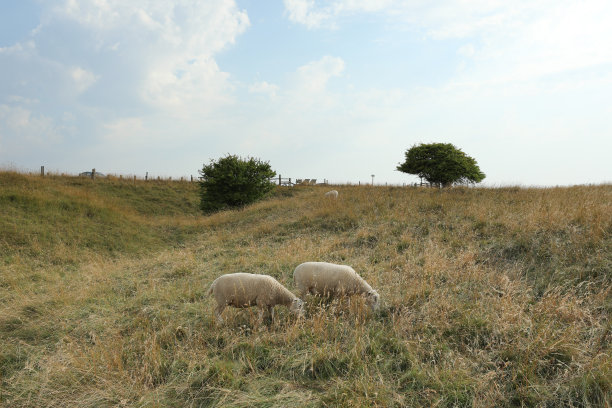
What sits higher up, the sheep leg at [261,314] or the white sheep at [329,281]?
the white sheep at [329,281]

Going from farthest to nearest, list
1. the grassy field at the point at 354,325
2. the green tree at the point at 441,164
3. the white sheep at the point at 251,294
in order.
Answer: the green tree at the point at 441,164
the white sheep at the point at 251,294
the grassy field at the point at 354,325

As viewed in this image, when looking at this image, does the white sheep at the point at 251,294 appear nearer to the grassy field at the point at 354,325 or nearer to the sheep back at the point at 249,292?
the sheep back at the point at 249,292

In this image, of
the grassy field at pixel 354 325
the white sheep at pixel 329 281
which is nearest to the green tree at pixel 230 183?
the grassy field at pixel 354 325

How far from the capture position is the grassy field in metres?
3.33

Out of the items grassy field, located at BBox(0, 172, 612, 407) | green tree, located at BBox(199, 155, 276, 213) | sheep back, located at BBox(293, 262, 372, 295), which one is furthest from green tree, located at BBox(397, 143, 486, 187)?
sheep back, located at BBox(293, 262, 372, 295)

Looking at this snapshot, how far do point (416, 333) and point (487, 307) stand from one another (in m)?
1.35

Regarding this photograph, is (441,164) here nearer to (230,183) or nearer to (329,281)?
(230,183)

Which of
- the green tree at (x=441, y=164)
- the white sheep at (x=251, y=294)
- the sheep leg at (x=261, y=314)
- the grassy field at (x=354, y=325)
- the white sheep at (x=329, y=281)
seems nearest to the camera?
the grassy field at (x=354, y=325)

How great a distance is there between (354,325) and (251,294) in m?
1.77

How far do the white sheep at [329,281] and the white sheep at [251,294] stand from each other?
519mm

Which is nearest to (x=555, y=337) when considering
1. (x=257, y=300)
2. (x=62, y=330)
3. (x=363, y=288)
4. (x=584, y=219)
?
(x=363, y=288)

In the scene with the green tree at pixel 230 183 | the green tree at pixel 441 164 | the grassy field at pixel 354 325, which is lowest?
the grassy field at pixel 354 325

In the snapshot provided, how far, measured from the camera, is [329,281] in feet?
18.5

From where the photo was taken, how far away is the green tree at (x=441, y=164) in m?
34.4
